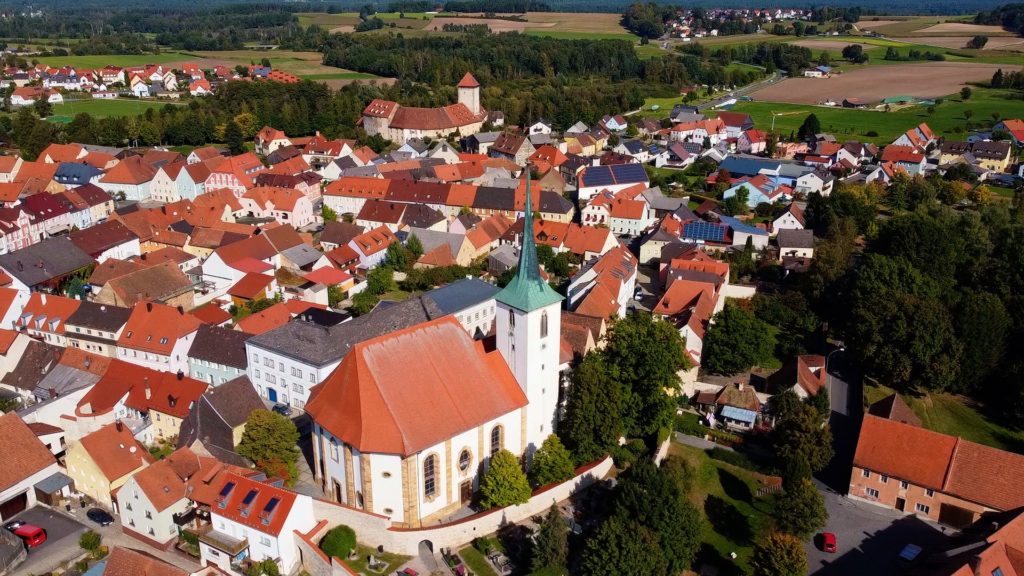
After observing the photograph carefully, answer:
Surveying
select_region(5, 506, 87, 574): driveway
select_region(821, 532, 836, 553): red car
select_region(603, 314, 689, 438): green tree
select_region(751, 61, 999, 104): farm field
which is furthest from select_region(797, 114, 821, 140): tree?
select_region(5, 506, 87, 574): driveway

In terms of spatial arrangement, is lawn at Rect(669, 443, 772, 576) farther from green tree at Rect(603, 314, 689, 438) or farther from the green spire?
the green spire

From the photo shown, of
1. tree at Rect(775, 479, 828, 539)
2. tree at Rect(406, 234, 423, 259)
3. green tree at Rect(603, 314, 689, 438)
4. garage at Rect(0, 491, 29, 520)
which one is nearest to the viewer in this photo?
tree at Rect(775, 479, 828, 539)

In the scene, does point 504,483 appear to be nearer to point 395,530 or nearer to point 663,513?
point 395,530

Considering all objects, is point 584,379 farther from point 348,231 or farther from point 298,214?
point 298,214

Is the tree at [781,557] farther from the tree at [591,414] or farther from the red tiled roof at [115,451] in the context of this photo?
the red tiled roof at [115,451]

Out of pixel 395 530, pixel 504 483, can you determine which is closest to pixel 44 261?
pixel 395 530

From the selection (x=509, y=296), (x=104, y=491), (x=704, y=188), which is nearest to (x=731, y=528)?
(x=509, y=296)
